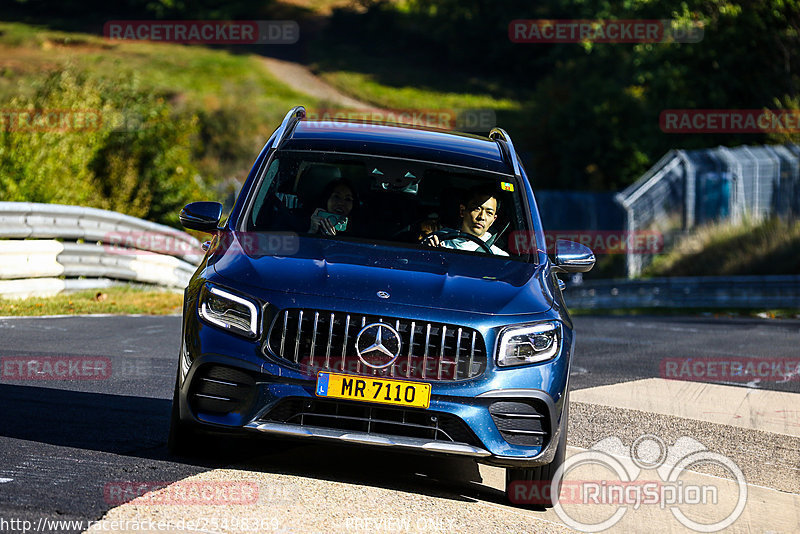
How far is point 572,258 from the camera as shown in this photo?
7.04m

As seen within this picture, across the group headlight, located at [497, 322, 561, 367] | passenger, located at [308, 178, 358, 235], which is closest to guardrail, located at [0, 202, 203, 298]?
passenger, located at [308, 178, 358, 235]

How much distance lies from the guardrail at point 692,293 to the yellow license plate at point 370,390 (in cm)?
1949

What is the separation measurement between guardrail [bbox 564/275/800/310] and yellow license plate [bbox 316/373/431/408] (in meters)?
19.5

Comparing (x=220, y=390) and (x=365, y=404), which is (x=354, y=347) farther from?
(x=220, y=390)

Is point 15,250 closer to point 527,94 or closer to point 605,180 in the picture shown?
point 605,180

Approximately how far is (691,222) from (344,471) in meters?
28.8

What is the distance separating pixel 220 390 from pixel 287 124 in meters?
2.36

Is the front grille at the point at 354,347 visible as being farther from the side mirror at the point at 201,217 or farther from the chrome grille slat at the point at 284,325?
the side mirror at the point at 201,217

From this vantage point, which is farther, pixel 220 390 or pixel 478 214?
pixel 478 214

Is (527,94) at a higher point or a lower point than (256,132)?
higher

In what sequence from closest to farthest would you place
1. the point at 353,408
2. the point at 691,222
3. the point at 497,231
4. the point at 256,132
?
the point at 353,408, the point at 497,231, the point at 691,222, the point at 256,132

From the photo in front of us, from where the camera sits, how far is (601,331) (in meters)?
16.7

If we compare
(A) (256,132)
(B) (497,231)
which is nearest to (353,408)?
(B) (497,231)

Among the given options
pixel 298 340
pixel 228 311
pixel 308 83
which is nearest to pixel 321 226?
pixel 228 311
